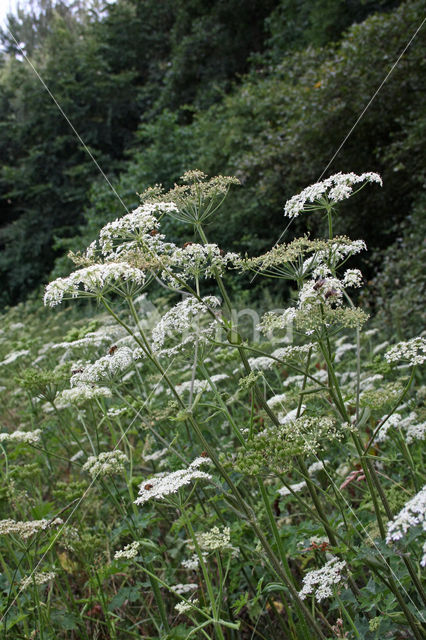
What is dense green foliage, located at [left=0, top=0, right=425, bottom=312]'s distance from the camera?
728 cm

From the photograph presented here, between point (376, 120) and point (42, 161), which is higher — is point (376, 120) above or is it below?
below

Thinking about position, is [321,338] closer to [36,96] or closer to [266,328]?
[266,328]

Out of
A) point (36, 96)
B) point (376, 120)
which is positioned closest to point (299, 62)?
point (376, 120)

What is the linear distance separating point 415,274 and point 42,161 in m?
12.4

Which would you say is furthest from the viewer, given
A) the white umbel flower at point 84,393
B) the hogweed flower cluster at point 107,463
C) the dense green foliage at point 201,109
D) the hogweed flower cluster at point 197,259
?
the dense green foliage at point 201,109

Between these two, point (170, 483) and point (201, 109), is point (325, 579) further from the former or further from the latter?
point (201, 109)

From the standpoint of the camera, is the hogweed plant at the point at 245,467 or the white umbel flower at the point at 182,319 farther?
the white umbel flower at the point at 182,319

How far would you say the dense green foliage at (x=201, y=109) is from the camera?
728cm

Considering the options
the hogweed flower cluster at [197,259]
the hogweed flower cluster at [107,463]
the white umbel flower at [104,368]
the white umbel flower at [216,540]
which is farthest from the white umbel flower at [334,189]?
the hogweed flower cluster at [107,463]

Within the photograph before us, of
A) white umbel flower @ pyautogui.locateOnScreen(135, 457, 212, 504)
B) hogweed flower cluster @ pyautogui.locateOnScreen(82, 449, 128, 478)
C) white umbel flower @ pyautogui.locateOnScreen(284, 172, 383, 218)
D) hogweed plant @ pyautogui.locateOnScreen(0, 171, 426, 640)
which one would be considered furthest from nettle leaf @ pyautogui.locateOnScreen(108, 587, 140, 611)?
white umbel flower @ pyautogui.locateOnScreen(284, 172, 383, 218)

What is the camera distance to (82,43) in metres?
15.9

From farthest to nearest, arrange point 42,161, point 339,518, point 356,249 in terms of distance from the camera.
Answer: point 42,161
point 339,518
point 356,249

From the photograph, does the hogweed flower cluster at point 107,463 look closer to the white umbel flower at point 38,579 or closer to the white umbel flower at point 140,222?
the white umbel flower at point 38,579

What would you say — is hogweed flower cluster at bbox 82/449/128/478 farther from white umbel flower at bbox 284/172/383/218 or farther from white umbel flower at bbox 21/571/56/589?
white umbel flower at bbox 284/172/383/218
